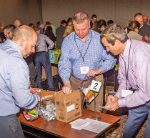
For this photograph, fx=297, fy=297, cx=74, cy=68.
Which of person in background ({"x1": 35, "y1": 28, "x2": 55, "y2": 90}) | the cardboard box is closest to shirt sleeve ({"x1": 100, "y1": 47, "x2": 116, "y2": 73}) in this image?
person in background ({"x1": 35, "y1": 28, "x2": 55, "y2": 90})

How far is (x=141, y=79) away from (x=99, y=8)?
10.6m

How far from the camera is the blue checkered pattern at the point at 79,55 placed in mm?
3557

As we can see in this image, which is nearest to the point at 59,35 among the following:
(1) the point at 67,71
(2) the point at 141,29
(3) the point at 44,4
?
(2) the point at 141,29

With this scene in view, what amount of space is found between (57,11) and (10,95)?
12.4m

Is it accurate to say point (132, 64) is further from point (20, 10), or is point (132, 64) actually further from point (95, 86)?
point (20, 10)

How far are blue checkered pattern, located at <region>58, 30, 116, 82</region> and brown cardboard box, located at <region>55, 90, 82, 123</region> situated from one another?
511 mm

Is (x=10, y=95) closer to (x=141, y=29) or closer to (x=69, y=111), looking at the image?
(x=69, y=111)

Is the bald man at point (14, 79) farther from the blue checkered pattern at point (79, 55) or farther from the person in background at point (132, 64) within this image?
the blue checkered pattern at point (79, 55)

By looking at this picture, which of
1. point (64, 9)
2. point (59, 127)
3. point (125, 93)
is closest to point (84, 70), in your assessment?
point (125, 93)

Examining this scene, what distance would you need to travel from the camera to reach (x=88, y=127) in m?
2.87

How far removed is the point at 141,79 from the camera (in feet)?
8.36

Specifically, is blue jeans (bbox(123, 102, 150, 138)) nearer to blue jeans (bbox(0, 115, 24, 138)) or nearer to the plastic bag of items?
the plastic bag of items

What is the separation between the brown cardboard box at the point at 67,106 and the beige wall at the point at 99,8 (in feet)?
29.9

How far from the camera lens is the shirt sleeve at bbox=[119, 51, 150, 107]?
2.52 metres
